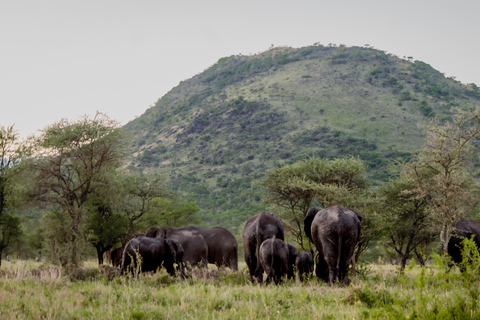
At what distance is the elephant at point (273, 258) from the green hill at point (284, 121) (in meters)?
57.0

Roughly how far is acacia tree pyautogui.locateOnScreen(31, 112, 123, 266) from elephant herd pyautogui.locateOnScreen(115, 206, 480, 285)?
921 cm

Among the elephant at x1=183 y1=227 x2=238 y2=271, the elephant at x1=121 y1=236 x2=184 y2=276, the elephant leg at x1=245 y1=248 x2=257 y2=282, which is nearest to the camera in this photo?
the elephant at x1=121 y1=236 x2=184 y2=276

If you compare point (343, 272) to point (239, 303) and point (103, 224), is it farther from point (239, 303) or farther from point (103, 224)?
point (103, 224)

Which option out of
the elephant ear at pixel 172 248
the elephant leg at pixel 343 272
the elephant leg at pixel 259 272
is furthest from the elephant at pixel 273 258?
the elephant ear at pixel 172 248

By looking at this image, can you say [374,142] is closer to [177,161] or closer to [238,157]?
[238,157]

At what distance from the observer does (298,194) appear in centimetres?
2356

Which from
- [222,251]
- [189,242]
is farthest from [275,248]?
[222,251]

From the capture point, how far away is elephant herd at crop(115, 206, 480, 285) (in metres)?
11.9

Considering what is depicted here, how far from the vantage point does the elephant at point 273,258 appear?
11992 mm

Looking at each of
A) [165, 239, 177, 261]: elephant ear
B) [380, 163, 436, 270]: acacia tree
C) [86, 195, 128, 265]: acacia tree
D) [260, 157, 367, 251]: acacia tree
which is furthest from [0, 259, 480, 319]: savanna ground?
[380, 163, 436, 270]: acacia tree

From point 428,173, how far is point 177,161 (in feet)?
343

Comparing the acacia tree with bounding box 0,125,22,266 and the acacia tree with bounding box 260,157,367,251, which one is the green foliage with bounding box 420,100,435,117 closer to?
the acacia tree with bounding box 260,157,367,251

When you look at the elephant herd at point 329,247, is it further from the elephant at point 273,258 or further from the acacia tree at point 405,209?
the acacia tree at point 405,209

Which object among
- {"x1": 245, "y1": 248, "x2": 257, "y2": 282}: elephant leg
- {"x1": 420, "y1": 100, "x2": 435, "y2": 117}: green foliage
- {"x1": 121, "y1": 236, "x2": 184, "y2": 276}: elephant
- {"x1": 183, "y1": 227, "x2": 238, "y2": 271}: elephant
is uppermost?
{"x1": 420, "y1": 100, "x2": 435, "y2": 117}: green foliage
